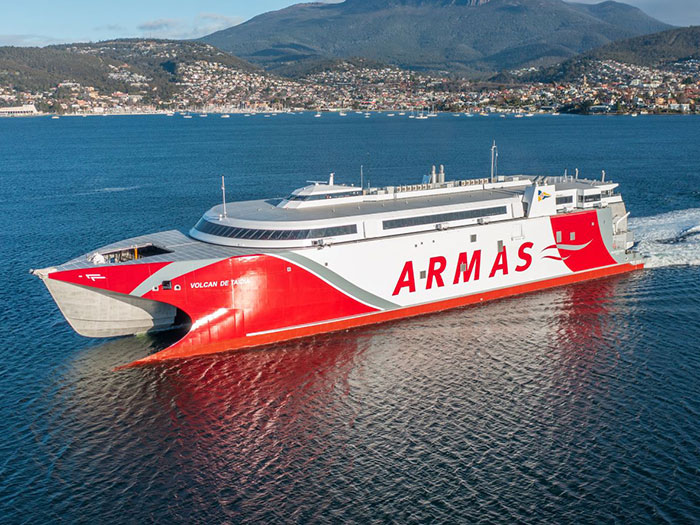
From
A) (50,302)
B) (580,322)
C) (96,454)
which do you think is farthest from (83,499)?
(580,322)

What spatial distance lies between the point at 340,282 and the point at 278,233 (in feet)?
12.9

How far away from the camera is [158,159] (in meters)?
106

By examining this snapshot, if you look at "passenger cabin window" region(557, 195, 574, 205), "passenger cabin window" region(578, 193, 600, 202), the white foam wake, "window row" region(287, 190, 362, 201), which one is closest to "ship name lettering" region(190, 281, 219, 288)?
"window row" region(287, 190, 362, 201)

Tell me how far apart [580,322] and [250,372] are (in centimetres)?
1754

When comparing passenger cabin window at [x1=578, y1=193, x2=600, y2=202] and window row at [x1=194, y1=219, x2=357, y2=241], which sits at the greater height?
passenger cabin window at [x1=578, y1=193, x2=600, y2=202]

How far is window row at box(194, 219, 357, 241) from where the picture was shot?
31.8 m

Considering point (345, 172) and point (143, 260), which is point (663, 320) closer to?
point (143, 260)

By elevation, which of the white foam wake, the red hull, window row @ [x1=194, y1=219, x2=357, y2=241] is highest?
window row @ [x1=194, y1=219, x2=357, y2=241]

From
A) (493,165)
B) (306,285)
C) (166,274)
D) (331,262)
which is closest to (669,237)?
(493,165)

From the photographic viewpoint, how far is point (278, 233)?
105 feet

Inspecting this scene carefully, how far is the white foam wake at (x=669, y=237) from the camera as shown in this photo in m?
43.2

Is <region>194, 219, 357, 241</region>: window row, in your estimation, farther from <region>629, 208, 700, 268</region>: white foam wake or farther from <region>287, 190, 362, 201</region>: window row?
Answer: <region>629, 208, 700, 268</region>: white foam wake

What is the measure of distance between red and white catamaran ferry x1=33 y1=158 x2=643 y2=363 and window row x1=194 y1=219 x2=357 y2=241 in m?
0.06

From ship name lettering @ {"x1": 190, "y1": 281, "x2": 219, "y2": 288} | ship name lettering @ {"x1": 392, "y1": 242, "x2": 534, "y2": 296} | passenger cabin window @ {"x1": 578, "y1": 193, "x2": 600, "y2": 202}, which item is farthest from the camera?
passenger cabin window @ {"x1": 578, "y1": 193, "x2": 600, "y2": 202}
